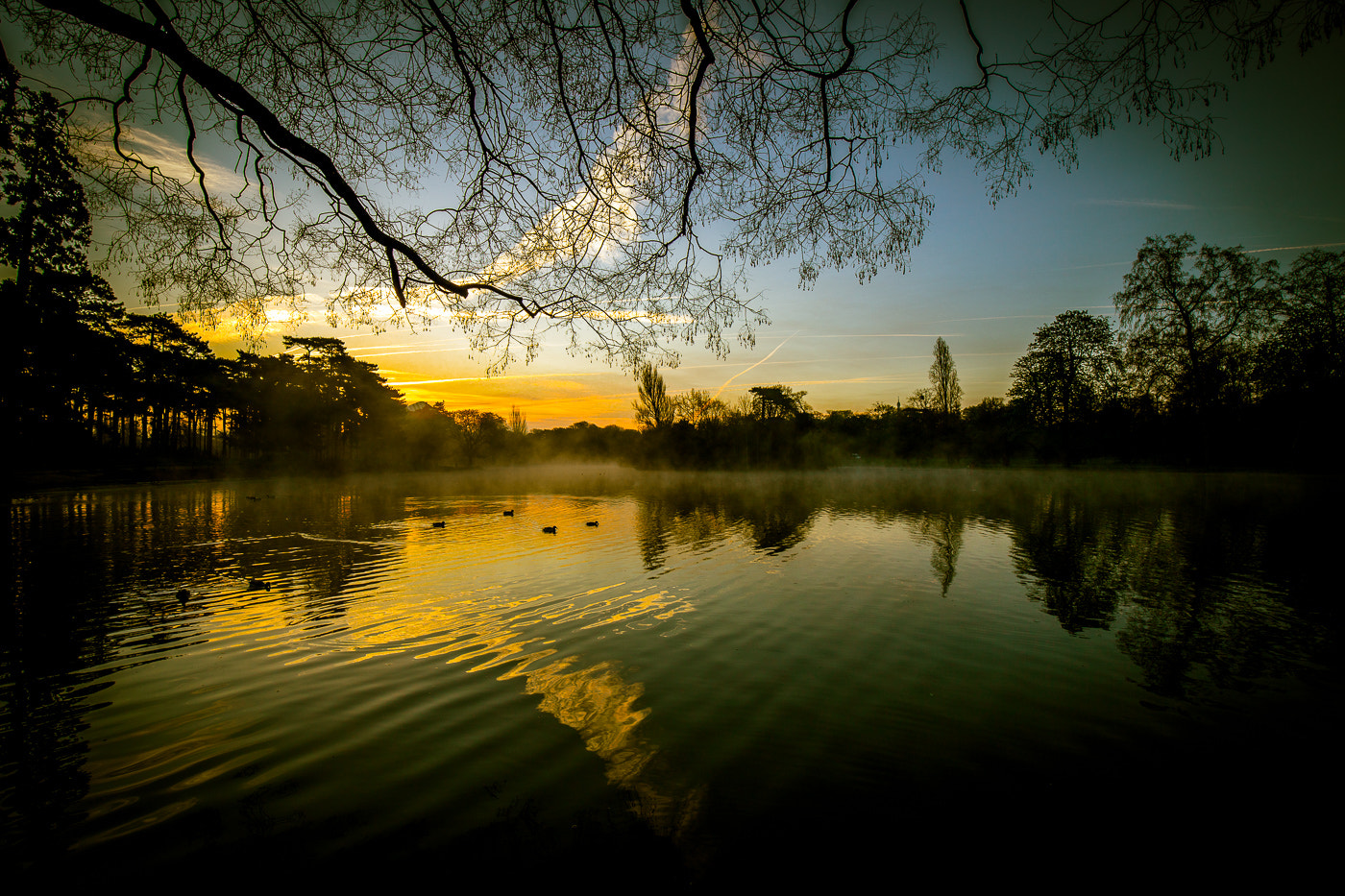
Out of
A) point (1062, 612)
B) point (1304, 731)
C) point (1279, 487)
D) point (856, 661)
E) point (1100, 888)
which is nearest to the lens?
A: point (1100, 888)

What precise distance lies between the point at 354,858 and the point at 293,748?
1.43 metres

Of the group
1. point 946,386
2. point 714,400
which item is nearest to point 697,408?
point 714,400

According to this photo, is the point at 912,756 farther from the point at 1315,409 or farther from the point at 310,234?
the point at 1315,409

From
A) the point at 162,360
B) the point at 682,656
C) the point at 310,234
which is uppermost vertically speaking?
the point at 162,360

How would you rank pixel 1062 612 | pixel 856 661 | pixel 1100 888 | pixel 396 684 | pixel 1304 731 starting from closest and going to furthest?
pixel 1100 888, pixel 1304 731, pixel 396 684, pixel 856 661, pixel 1062 612

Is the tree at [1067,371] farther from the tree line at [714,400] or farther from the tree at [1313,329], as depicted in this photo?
the tree at [1313,329]

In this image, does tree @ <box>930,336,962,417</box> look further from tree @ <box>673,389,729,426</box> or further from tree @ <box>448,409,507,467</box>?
tree @ <box>448,409,507,467</box>

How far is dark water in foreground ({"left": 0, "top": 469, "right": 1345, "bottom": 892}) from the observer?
2678mm

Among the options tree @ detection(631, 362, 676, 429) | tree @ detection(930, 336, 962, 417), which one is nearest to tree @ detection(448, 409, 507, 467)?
tree @ detection(631, 362, 676, 429)

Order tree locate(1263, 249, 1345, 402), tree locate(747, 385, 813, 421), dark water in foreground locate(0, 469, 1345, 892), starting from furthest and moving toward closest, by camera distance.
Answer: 1. tree locate(747, 385, 813, 421)
2. tree locate(1263, 249, 1345, 402)
3. dark water in foreground locate(0, 469, 1345, 892)

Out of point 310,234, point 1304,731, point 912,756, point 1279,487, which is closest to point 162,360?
point 310,234

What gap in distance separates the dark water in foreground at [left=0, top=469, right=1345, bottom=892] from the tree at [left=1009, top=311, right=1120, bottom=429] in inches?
1625

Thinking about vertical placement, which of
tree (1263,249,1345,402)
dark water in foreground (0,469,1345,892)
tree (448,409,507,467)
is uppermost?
tree (1263,249,1345,402)

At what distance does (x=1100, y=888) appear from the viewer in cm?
245
